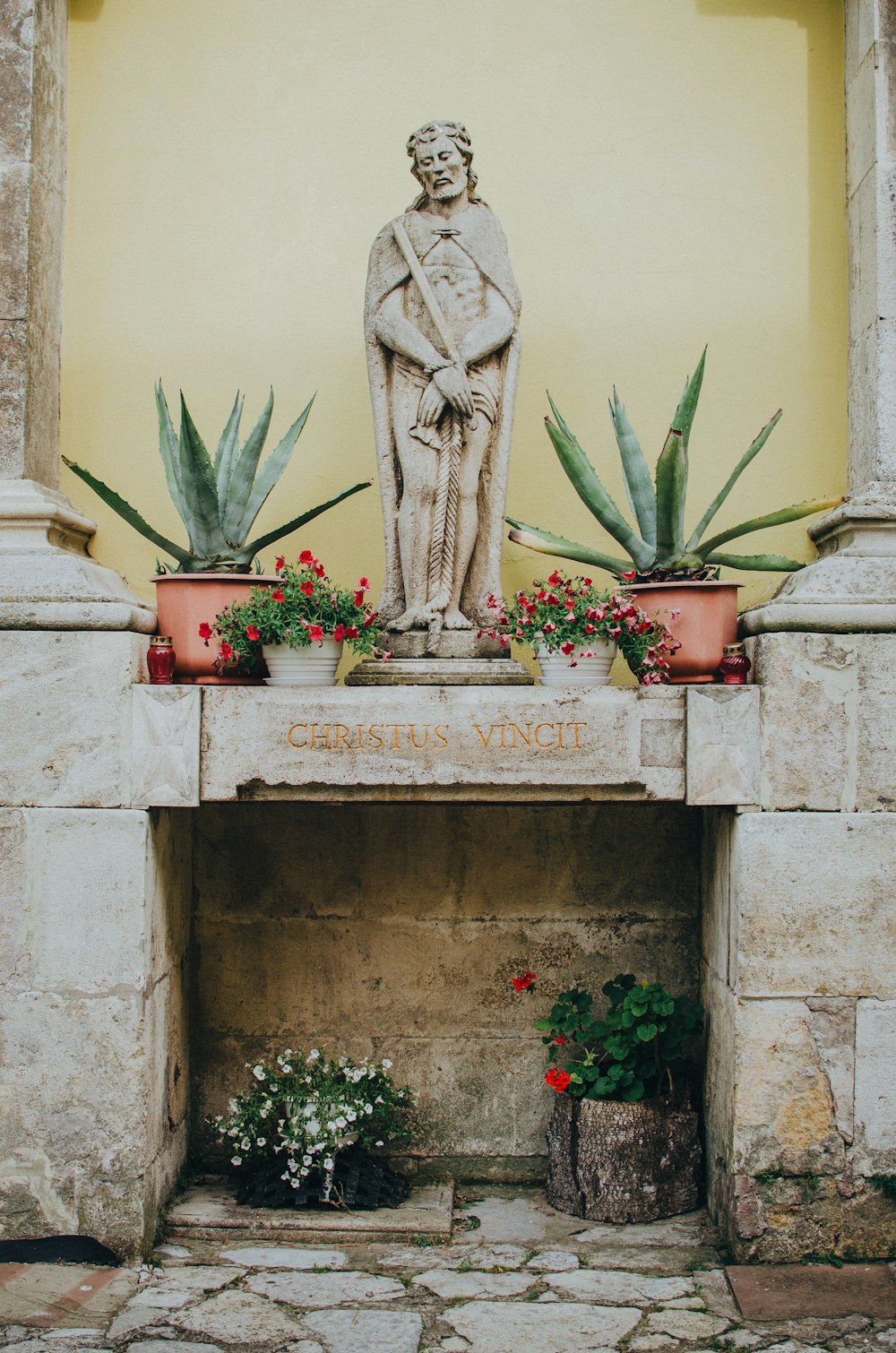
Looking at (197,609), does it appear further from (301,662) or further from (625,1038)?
(625,1038)

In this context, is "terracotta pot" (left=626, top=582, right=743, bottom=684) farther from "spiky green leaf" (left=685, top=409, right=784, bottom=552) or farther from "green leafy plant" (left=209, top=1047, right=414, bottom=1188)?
"green leafy plant" (left=209, top=1047, right=414, bottom=1188)

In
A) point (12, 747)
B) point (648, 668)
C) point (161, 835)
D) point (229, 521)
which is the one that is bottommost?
point (161, 835)

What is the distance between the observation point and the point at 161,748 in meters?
3.85

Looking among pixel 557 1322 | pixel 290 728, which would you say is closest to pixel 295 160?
pixel 290 728

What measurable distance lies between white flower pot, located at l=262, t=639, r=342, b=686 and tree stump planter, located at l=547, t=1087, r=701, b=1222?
1.64m

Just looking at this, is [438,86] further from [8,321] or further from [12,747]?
[12,747]

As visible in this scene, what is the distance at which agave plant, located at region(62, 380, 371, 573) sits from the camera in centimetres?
414

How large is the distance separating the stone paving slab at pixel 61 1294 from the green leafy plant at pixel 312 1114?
577 millimetres

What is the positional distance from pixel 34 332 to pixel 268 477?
107cm

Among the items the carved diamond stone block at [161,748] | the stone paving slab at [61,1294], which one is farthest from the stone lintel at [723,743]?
the stone paving slab at [61,1294]

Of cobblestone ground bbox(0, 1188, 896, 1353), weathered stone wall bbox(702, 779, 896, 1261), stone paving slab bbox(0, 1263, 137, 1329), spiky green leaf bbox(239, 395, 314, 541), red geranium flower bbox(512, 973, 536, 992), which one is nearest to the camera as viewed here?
cobblestone ground bbox(0, 1188, 896, 1353)

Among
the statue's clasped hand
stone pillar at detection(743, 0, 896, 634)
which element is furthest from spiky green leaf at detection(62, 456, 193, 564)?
stone pillar at detection(743, 0, 896, 634)

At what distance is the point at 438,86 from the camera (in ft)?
16.2

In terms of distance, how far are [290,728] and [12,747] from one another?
844 millimetres
